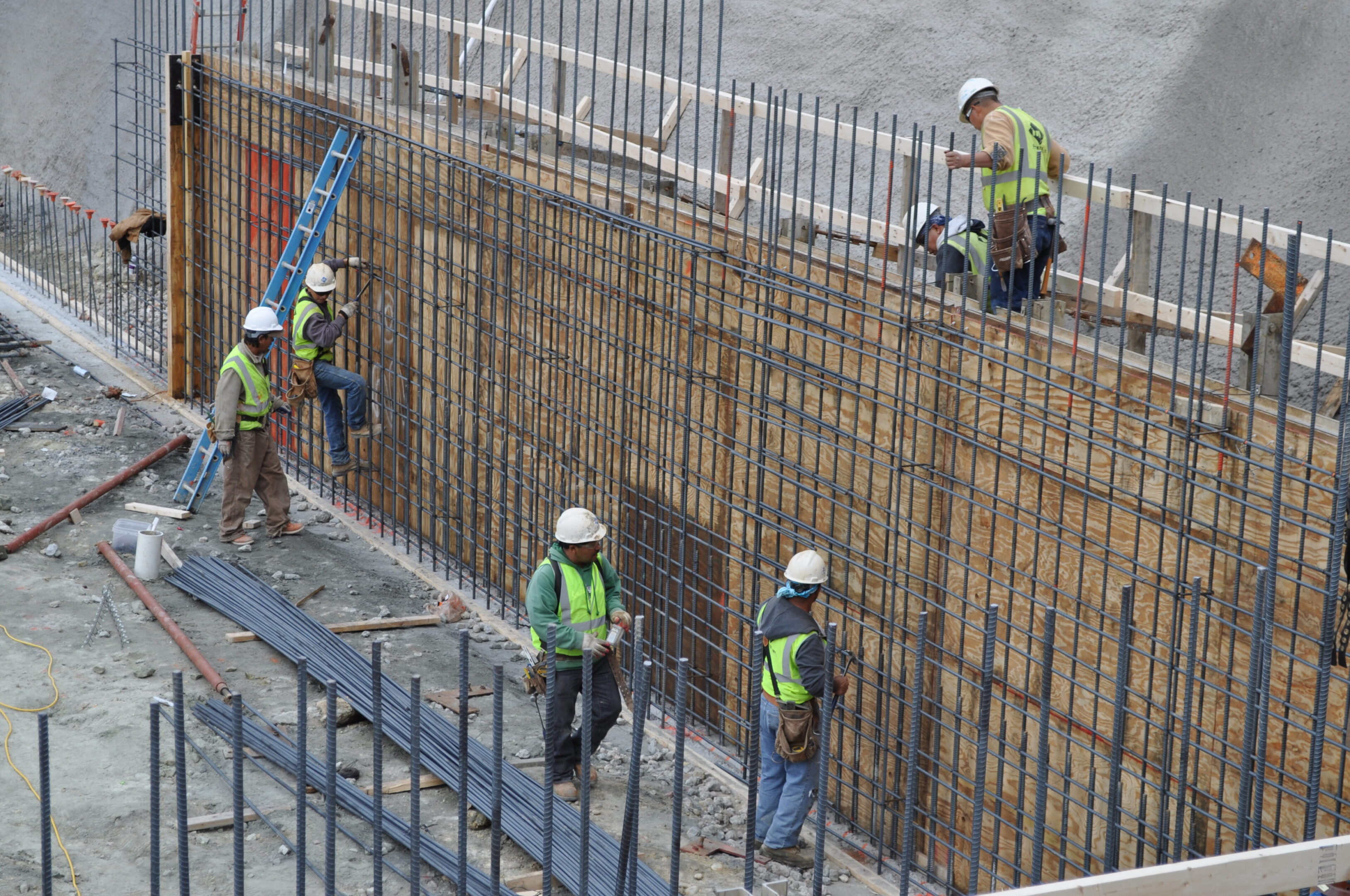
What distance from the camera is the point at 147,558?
37.8 feet

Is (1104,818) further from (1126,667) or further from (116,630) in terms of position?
(116,630)

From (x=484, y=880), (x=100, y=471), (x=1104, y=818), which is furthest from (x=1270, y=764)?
(x=100, y=471)

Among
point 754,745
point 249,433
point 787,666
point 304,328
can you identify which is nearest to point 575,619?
point 787,666

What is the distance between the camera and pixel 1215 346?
46.6ft

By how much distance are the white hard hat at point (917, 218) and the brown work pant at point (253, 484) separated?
19.5 feet

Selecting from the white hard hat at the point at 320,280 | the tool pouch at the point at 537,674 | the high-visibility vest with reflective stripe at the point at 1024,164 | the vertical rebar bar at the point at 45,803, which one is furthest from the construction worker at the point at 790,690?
the white hard hat at the point at 320,280

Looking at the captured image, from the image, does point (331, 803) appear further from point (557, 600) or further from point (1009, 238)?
point (1009, 238)

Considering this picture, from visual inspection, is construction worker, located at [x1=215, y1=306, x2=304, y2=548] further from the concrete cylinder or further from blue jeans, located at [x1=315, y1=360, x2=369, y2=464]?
the concrete cylinder

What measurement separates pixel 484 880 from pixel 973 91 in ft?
16.6

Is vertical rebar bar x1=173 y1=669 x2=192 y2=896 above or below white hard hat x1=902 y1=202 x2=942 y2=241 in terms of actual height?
below

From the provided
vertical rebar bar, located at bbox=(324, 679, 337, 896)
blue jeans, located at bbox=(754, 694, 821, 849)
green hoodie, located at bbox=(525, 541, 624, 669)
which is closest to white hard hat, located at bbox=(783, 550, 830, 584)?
blue jeans, located at bbox=(754, 694, 821, 849)

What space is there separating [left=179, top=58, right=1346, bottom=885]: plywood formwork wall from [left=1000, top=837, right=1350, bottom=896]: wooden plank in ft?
5.83

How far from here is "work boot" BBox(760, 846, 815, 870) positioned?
8.50 metres

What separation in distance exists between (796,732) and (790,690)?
227mm
